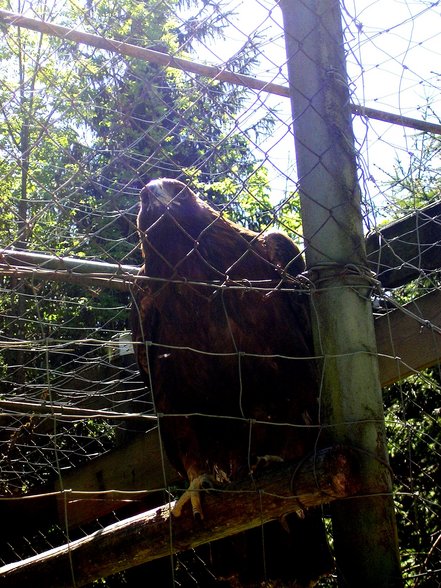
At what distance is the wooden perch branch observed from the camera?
1.57m

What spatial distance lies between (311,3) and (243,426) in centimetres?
129

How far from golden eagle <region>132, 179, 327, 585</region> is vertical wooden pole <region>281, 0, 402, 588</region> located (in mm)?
463

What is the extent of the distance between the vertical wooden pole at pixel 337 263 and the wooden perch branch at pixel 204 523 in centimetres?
7

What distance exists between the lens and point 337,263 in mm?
1729

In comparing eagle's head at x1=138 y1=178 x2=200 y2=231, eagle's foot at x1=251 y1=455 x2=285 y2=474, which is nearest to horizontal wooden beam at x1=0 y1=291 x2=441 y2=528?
eagle's foot at x1=251 y1=455 x2=285 y2=474

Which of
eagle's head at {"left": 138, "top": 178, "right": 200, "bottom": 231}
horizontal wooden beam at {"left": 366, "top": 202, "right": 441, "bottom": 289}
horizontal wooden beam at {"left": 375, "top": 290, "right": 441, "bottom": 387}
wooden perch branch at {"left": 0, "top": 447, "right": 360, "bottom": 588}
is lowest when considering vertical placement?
wooden perch branch at {"left": 0, "top": 447, "right": 360, "bottom": 588}

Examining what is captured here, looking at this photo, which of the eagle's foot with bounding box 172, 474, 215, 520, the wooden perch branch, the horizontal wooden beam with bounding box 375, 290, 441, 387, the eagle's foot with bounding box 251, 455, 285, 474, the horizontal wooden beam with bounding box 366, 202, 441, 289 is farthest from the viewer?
the horizontal wooden beam with bounding box 366, 202, 441, 289

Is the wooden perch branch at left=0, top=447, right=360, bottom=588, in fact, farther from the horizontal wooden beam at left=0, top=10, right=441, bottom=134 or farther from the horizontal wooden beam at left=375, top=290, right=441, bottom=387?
the horizontal wooden beam at left=0, top=10, right=441, bottom=134

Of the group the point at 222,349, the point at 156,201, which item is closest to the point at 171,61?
the point at 156,201

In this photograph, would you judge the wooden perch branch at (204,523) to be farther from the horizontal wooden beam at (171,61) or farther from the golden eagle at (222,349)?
the horizontal wooden beam at (171,61)

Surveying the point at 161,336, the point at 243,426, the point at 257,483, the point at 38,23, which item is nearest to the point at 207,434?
the point at 243,426

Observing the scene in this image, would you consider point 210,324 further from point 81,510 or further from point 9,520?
point 9,520

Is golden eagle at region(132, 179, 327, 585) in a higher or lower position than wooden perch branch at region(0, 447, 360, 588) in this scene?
higher

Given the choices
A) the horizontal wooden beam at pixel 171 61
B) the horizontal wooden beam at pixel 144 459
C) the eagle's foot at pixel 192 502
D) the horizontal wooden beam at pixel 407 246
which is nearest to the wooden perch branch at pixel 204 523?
the eagle's foot at pixel 192 502
